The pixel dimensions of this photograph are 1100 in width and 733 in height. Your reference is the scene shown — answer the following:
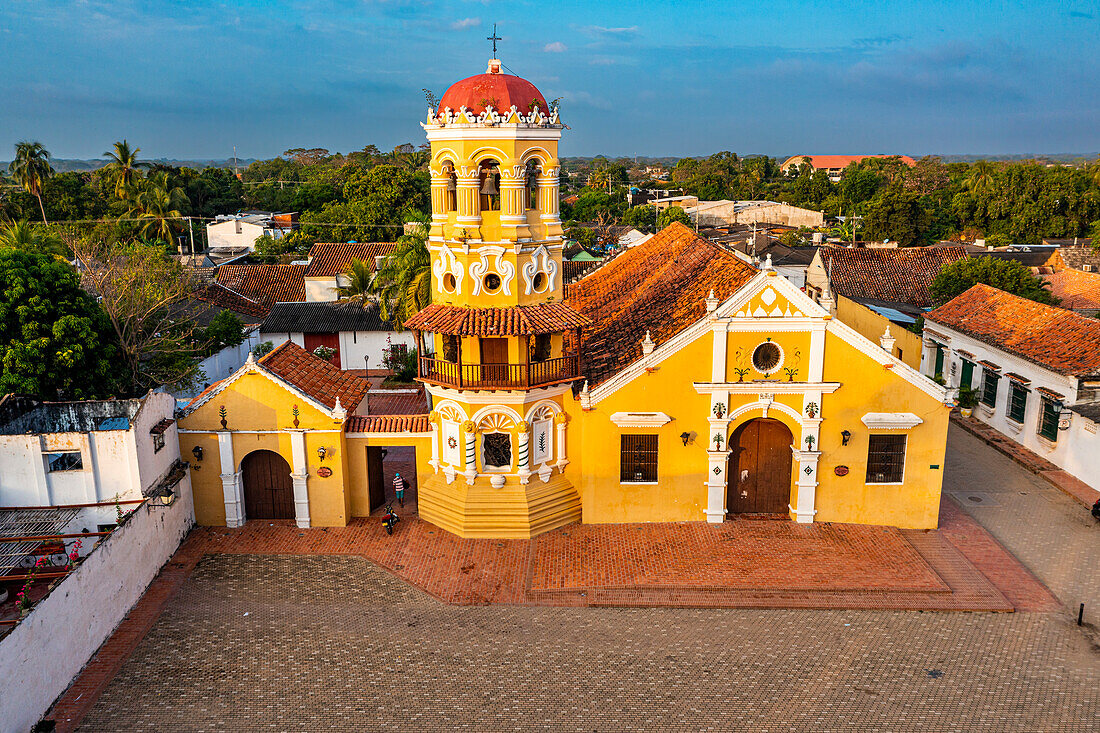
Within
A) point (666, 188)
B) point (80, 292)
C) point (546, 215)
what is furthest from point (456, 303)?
point (666, 188)

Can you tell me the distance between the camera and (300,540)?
2167cm

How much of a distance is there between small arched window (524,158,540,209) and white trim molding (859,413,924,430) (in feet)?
36.2

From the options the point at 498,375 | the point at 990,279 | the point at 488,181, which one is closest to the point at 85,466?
the point at 498,375

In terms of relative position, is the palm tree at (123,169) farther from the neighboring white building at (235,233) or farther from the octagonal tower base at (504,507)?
the octagonal tower base at (504,507)

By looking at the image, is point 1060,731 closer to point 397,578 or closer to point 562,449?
point 562,449

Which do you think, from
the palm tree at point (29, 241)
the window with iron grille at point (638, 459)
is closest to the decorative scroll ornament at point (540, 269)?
the window with iron grille at point (638, 459)

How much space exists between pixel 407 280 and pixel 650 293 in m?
11.4

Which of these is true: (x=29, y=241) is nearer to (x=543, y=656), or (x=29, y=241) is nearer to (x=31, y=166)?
(x=543, y=656)

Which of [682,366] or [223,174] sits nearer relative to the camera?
[682,366]

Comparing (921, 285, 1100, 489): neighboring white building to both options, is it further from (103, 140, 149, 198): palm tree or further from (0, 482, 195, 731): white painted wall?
(103, 140, 149, 198): palm tree

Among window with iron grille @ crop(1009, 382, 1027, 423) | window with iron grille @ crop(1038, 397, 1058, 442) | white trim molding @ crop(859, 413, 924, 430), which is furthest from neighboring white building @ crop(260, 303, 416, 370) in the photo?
window with iron grille @ crop(1038, 397, 1058, 442)

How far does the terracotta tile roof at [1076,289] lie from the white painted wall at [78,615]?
43258 mm

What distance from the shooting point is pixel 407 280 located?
33656 millimetres

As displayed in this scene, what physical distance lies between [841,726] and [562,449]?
34.0 ft
